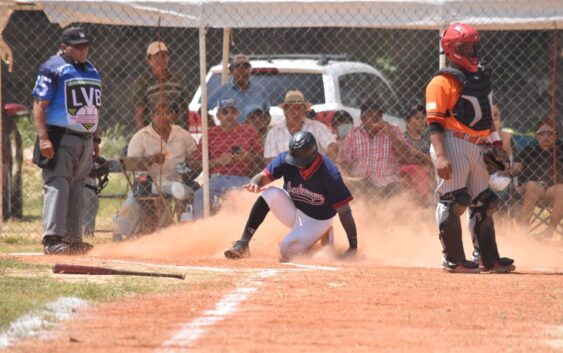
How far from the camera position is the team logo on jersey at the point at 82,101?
11.3 metres

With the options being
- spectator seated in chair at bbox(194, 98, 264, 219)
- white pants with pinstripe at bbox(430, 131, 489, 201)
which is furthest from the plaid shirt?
white pants with pinstripe at bbox(430, 131, 489, 201)

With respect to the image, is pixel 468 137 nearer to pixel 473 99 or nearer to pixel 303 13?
pixel 473 99

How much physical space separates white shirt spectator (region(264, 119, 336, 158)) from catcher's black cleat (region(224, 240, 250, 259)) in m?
2.23

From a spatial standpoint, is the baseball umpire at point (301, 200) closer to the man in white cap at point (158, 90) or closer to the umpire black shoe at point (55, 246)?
the umpire black shoe at point (55, 246)

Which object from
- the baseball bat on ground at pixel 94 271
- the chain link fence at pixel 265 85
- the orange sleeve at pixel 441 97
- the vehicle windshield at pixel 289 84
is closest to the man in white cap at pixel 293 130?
the chain link fence at pixel 265 85

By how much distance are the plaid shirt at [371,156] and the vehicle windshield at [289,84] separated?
2205 mm

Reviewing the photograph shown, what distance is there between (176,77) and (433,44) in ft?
24.1

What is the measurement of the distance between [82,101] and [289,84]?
4.81 meters

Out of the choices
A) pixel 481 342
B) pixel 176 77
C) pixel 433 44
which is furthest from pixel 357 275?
pixel 433 44

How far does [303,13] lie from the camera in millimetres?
12633

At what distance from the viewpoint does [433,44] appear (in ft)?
66.0

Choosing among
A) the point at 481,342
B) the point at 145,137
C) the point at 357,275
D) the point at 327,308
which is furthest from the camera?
the point at 145,137

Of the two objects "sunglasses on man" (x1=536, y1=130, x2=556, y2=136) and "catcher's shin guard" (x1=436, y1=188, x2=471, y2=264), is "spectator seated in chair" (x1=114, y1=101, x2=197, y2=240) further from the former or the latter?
"catcher's shin guard" (x1=436, y1=188, x2=471, y2=264)

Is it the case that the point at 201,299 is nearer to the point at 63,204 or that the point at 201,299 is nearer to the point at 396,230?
the point at 63,204
